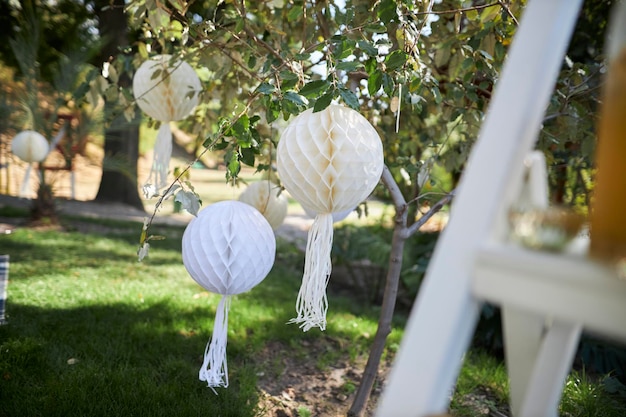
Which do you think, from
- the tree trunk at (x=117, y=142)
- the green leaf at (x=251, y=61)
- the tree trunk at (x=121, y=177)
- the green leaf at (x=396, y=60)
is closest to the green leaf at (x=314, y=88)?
the green leaf at (x=396, y=60)

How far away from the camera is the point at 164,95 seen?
2047 mm

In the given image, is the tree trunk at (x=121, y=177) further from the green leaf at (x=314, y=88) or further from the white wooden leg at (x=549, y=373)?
the white wooden leg at (x=549, y=373)

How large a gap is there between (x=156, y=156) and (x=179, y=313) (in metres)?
1.53

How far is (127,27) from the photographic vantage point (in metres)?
7.51

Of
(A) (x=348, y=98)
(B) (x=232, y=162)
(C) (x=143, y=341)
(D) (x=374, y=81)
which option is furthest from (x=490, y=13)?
(C) (x=143, y=341)

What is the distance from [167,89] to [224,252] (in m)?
0.81

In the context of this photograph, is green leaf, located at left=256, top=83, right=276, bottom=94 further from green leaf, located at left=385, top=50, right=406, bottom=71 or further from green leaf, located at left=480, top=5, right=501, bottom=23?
green leaf, located at left=480, top=5, right=501, bottom=23

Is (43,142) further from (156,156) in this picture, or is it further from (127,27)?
(156,156)

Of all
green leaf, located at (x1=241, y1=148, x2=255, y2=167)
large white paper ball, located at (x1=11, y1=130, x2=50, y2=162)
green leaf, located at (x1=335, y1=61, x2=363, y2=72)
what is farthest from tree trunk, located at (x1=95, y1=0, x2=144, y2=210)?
green leaf, located at (x1=335, y1=61, x2=363, y2=72)

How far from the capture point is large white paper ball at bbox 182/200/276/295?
1.57m

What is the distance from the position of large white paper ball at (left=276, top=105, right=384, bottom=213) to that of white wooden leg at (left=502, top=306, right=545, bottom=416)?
25.2 inches

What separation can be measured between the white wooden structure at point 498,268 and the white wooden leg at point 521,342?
19 cm

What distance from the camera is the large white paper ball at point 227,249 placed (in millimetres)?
1572

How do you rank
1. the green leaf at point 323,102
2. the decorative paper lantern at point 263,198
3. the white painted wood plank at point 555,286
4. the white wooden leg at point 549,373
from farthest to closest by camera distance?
1. the decorative paper lantern at point 263,198
2. the green leaf at point 323,102
3. the white wooden leg at point 549,373
4. the white painted wood plank at point 555,286
